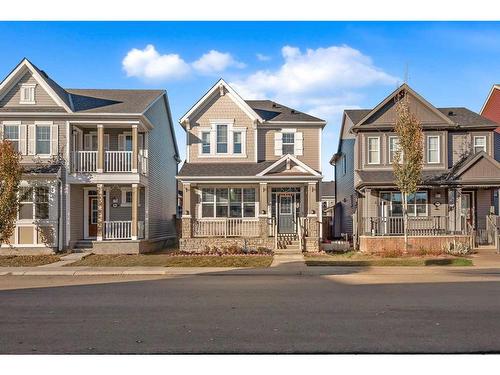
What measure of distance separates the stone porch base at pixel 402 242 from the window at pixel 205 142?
9756 millimetres

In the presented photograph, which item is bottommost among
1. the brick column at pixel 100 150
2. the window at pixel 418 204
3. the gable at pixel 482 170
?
the window at pixel 418 204

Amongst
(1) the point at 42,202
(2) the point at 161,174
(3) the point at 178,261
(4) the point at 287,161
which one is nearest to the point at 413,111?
(4) the point at 287,161

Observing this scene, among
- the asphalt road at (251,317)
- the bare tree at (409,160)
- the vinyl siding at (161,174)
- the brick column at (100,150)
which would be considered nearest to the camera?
the asphalt road at (251,317)

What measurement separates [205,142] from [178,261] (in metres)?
8.87

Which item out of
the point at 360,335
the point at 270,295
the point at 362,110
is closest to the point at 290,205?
the point at 362,110

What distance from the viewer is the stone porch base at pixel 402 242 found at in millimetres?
25400

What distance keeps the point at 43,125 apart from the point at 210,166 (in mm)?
8761

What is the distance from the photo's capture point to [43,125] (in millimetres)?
25609

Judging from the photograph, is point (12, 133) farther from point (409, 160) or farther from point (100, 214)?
point (409, 160)

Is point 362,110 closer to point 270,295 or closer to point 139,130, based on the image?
point 139,130

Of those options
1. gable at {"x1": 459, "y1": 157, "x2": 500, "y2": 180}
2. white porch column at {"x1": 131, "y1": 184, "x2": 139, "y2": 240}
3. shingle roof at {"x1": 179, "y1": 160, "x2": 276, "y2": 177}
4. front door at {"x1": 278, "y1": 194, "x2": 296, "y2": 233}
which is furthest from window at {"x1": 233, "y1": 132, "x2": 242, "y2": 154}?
gable at {"x1": 459, "y1": 157, "x2": 500, "y2": 180}

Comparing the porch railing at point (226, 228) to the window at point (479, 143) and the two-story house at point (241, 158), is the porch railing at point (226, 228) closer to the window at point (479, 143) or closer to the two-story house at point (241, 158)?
the two-story house at point (241, 158)

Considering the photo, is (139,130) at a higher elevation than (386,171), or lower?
higher

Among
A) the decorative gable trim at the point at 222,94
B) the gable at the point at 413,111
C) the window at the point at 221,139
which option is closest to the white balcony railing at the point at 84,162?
the decorative gable trim at the point at 222,94
